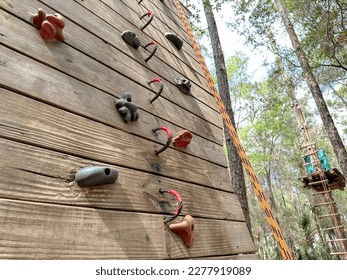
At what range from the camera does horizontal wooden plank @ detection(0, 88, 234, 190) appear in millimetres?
709

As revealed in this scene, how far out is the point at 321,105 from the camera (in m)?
6.98

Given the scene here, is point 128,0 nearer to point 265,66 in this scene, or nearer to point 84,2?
point 84,2

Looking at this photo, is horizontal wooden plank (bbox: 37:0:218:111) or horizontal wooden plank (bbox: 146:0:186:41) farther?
horizontal wooden plank (bbox: 146:0:186:41)

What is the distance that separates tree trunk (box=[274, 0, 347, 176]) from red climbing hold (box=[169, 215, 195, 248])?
6.28 metres

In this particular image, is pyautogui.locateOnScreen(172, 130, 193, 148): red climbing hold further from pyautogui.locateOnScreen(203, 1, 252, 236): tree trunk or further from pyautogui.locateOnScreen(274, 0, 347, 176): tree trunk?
pyautogui.locateOnScreen(274, 0, 347, 176): tree trunk

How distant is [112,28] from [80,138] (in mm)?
750

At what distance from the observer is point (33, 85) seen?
80 cm

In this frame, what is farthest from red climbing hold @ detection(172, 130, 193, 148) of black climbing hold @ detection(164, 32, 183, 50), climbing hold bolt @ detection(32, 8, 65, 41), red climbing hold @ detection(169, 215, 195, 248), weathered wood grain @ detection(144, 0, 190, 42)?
weathered wood grain @ detection(144, 0, 190, 42)

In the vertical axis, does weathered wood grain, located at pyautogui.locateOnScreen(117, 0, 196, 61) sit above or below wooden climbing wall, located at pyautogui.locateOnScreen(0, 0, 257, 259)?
above

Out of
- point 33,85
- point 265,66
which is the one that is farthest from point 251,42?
point 33,85

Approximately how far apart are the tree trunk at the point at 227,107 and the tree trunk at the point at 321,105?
104 inches
